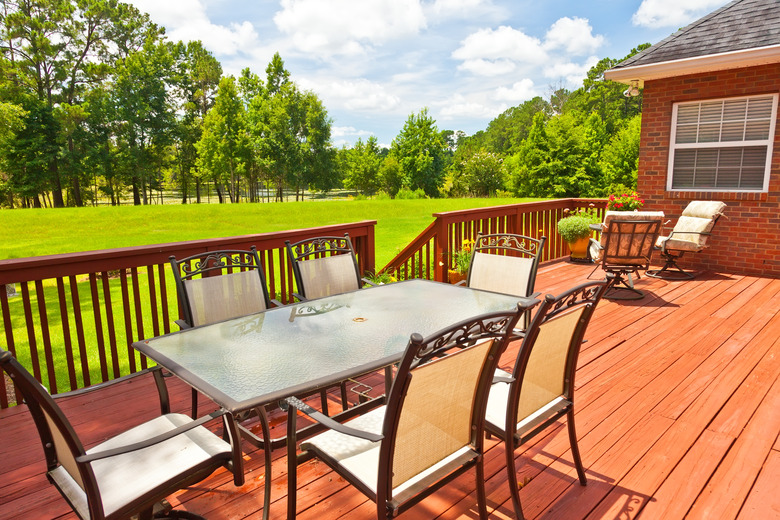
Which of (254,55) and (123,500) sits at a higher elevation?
(254,55)

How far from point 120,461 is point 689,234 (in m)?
6.72

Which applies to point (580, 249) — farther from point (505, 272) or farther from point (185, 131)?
point (185, 131)

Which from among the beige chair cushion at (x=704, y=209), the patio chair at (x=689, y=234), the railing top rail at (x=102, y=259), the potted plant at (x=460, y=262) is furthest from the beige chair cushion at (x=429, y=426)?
the beige chair cushion at (x=704, y=209)

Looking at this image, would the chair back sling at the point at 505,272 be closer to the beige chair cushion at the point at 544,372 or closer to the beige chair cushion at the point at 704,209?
the beige chair cushion at the point at 544,372

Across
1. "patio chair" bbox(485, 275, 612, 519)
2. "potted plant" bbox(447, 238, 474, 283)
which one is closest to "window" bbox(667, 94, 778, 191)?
"potted plant" bbox(447, 238, 474, 283)

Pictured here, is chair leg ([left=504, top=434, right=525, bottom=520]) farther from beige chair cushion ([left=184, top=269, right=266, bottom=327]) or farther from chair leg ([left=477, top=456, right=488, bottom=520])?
beige chair cushion ([left=184, top=269, right=266, bottom=327])

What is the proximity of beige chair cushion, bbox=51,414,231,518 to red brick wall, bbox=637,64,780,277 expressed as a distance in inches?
276

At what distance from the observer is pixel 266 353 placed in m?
1.95

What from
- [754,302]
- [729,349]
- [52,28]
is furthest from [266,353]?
[52,28]

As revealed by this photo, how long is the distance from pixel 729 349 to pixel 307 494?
345 cm

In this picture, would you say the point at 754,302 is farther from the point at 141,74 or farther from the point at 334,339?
the point at 141,74

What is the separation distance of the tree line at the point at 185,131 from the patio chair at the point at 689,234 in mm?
24377

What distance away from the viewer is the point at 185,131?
35.3 meters

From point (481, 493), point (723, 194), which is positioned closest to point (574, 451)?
point (481, 493)
